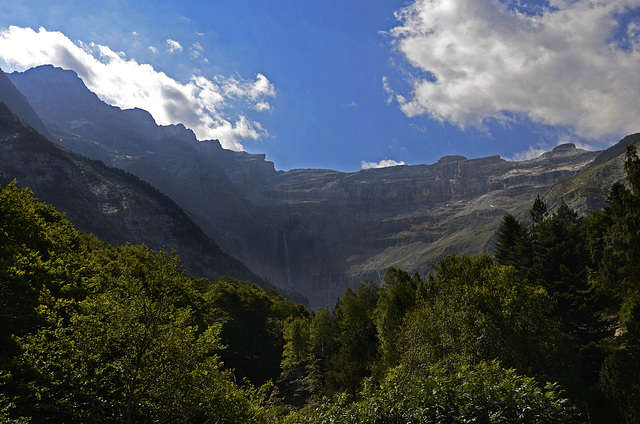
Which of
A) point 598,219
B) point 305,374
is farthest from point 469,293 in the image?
point 598,219

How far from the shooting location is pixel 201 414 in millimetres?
14305

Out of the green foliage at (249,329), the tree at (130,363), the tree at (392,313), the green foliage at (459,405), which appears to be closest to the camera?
the tree at (130,363)

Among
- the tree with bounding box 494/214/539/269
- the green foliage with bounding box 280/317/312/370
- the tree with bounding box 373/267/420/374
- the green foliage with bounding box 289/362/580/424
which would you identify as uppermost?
the tree with bounding box 494/214/539/269

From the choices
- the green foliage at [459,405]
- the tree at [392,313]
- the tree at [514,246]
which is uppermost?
Result: the tree at [514,246]

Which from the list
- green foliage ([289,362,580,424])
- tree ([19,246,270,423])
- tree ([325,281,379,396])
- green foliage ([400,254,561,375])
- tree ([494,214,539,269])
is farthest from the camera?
tree ([494,214,539,269])

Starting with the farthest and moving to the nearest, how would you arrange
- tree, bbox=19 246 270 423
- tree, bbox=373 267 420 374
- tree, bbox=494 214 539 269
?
1. tree, bbox=494 214 539 269
2. tree, bbox=373 267 420 374
3. tree, bbox=19 246 270 423

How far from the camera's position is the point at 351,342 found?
5556 centimetres

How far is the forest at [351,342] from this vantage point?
41.1 ft

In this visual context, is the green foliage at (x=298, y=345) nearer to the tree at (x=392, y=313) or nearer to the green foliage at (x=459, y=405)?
the tree at (x=392, y=313)

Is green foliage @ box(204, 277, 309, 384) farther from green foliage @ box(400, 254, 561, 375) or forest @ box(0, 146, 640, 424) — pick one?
green foliage @ box(400, 254, 561, 375)

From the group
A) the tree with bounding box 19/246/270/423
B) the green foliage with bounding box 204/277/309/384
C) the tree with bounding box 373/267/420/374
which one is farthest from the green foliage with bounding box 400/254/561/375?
the green foliage with bounding box 204/277/309/384

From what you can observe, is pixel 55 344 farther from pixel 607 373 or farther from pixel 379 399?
pixel 607 373

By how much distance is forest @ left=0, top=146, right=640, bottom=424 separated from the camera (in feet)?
41.1

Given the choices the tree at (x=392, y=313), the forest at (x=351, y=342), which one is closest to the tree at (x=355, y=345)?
the forest at (x=351, y=342)
